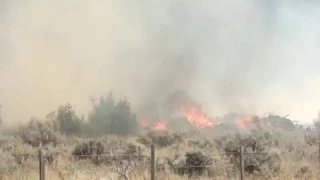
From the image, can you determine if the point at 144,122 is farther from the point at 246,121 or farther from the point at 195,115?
the point at 246,121

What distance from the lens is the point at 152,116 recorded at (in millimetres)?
→ 28453

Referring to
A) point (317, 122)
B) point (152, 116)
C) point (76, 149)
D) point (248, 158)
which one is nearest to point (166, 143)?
point (152, 116)

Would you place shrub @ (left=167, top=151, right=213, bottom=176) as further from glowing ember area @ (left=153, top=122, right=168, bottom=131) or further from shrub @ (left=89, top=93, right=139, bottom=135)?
shrub @ (left=89, top=93, right=139, bottom=135)

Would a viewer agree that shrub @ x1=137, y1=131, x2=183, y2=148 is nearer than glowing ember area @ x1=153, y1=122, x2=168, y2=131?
Yes

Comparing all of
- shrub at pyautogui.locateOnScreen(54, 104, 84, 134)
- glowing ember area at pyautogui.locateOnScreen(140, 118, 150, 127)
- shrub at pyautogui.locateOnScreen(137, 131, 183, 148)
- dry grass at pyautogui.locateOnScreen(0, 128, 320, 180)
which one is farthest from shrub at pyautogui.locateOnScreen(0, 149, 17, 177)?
glowing ember area at pyautogui.locateOnScreen(140, 118, 150, 127)

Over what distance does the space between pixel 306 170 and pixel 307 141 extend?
9.93m

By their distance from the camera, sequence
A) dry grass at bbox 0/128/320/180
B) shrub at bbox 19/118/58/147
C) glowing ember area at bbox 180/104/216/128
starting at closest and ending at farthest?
dry grass at bbox 0/128/320/180 → shrub at bbox 19/118/58/147 → glowing ember area at bbox 180/104/216/128

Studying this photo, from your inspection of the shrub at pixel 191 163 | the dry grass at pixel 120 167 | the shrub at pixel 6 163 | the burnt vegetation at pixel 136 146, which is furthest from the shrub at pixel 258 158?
the shrub at pixel 6 163

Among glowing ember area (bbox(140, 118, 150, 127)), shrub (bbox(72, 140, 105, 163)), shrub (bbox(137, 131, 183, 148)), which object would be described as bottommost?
shrub (bbox(72, 140, 105, 163))

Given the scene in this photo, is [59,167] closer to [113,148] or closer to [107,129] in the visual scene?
[113,148]

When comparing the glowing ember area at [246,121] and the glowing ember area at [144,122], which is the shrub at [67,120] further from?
the glowing ember area at [246,121]

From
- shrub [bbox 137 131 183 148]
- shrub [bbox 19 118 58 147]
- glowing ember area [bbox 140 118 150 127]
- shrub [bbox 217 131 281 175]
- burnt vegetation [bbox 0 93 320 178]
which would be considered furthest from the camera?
glowing ember area [bbox 140 118 150 127]

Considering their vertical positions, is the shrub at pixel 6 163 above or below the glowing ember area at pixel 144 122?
below

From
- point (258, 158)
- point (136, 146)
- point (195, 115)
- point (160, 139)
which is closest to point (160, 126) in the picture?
point (195, 115)
